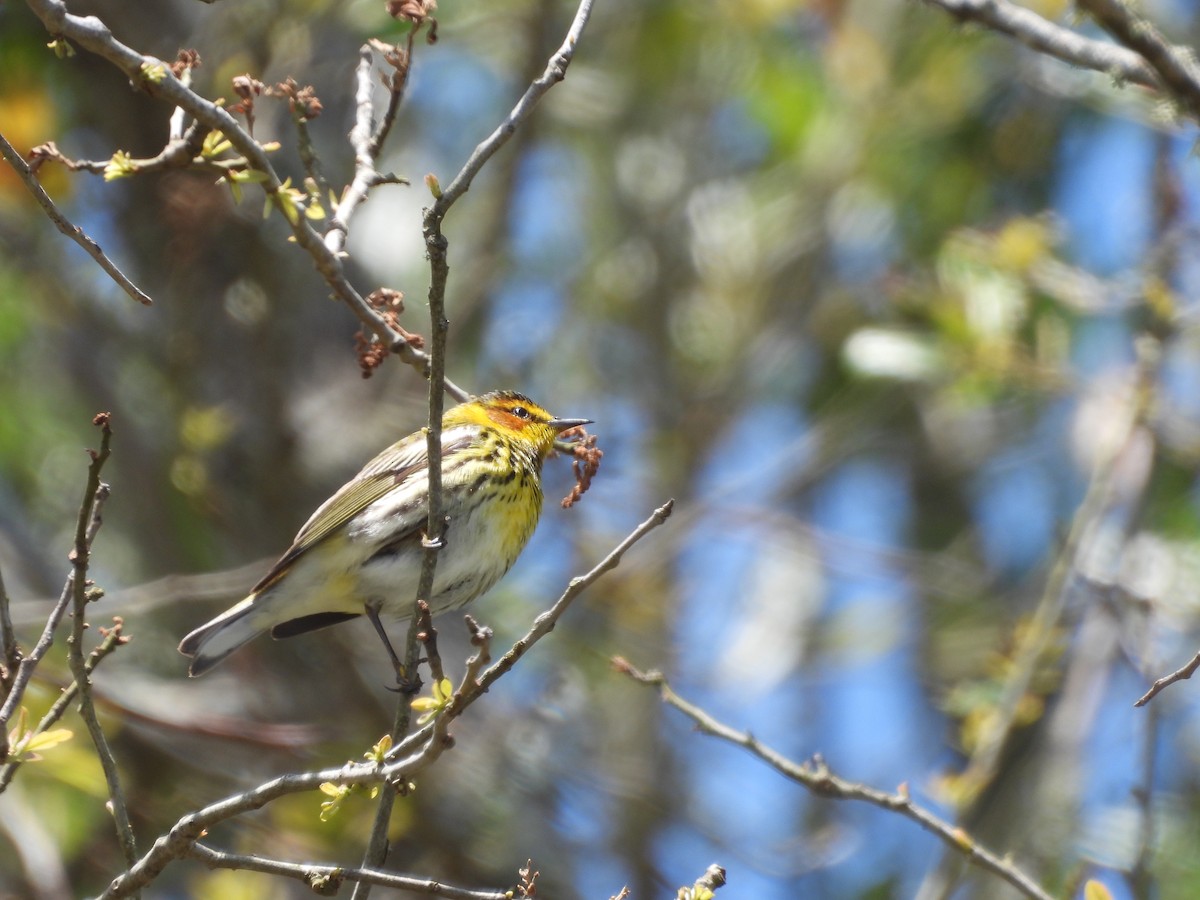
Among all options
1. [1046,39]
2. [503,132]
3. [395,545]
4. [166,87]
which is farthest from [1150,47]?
[395,545]

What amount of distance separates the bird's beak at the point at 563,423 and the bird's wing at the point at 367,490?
28 cm

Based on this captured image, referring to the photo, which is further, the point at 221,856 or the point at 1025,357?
the point at 1025,357

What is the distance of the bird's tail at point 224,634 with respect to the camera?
14.1ft

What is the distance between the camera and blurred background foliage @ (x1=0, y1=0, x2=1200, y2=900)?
541 centimetres

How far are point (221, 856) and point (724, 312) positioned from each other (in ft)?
20.3

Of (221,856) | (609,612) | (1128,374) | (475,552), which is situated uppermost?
(1128,374)

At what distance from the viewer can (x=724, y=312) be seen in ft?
27.0

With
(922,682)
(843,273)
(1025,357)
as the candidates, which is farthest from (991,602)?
(1025,357)

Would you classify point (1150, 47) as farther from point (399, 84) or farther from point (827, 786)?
point (827, 786)

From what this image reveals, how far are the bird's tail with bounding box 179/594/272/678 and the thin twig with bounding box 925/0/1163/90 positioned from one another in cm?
298

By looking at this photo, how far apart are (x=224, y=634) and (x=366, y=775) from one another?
2.11 metres

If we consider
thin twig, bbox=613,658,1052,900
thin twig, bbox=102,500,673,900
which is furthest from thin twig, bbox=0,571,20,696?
thin twig, bbox=613,658,1052,900

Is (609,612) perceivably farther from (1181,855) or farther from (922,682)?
(1181,855)

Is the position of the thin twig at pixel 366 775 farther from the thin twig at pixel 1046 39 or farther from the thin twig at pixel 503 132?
the thin twig at pixel 1046 39
